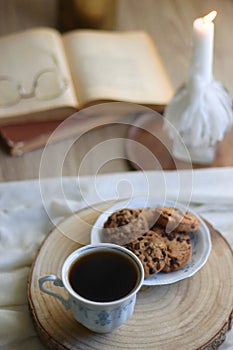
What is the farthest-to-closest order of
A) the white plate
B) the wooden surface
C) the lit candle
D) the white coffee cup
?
1. the wooden surface
2. the lit candle
3. the white plate
4. the white coffee cup

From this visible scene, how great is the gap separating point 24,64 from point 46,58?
0.16 ft

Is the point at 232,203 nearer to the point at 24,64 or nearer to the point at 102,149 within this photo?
the point at 102,149

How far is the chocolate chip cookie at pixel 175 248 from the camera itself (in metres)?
0.80

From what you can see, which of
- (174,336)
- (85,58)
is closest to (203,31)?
(85,58)

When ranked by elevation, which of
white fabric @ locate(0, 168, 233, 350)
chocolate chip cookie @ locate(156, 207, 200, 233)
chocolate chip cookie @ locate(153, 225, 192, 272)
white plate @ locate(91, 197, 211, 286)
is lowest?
white fabric @ locate(0, 168, 233, 350)

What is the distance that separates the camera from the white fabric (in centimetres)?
88

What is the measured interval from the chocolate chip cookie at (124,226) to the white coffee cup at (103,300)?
68 mm

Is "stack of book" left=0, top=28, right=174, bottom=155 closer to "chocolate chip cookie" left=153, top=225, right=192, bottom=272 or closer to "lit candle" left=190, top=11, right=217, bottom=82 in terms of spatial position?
"lit candle" left=190, top=11, right=217, bottom=82

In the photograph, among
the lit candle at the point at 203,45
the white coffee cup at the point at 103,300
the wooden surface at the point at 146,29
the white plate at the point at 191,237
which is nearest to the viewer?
the white coffee cup at the point at 103,300

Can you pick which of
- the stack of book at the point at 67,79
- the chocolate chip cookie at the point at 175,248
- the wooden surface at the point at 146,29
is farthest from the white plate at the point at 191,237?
the stack of book at the point at 67,79

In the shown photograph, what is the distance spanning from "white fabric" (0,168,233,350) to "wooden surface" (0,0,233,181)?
0.08 metres

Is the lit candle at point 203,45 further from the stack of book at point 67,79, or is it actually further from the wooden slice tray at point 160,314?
the wooden slice tray at point 160,314

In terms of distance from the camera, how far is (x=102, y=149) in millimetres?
1123

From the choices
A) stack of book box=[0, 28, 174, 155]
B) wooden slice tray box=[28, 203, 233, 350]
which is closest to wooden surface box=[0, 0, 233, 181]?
stack of book box=[0, 28, 174, 155]
